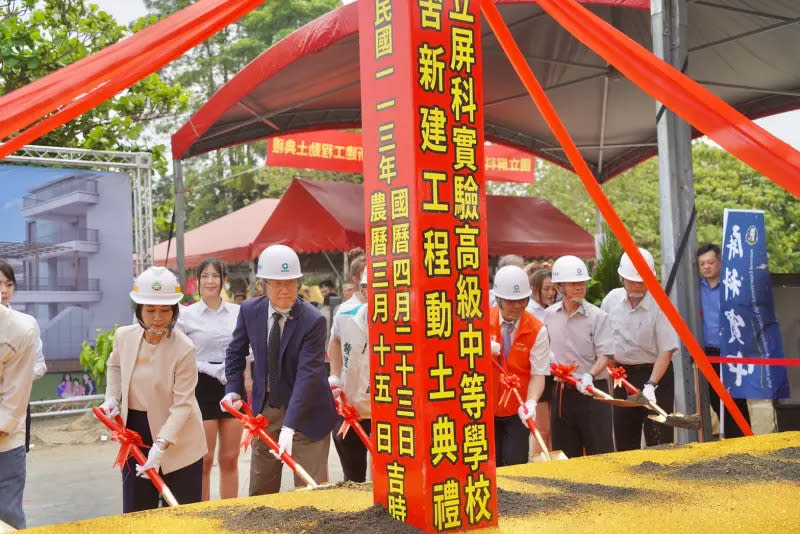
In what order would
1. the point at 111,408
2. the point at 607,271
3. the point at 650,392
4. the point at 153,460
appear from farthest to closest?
the point at 607,271
the point at 650,392
the point at 111,408
the point at 153,460

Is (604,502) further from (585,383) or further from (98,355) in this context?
(98,355)

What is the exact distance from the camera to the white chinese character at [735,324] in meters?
5.40

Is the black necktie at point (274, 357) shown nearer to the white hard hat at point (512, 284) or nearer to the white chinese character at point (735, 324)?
the white hard hat at point (512, 284)

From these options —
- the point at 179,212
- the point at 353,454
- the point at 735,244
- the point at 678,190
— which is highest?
the point at 179,212

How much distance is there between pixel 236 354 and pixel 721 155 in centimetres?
2084

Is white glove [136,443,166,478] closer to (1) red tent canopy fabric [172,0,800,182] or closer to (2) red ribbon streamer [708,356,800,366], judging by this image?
(2) red ribbon streamer [708,356,800,366]

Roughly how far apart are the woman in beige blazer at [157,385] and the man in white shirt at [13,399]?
37 centimetres

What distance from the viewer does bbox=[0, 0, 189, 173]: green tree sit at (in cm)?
936

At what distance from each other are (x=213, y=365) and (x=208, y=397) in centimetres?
20

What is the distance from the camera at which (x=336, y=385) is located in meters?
4.71

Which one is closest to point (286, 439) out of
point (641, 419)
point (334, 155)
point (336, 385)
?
point (336, 385)

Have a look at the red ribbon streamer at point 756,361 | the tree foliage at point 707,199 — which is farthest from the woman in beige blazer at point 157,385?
the tree foliage at point 707,199

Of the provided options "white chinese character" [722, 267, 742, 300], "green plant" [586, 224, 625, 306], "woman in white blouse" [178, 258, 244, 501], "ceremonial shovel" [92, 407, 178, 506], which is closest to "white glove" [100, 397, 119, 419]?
"ceremonial shovel" [92, 407, 178, 506]

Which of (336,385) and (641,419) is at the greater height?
(336,385)
